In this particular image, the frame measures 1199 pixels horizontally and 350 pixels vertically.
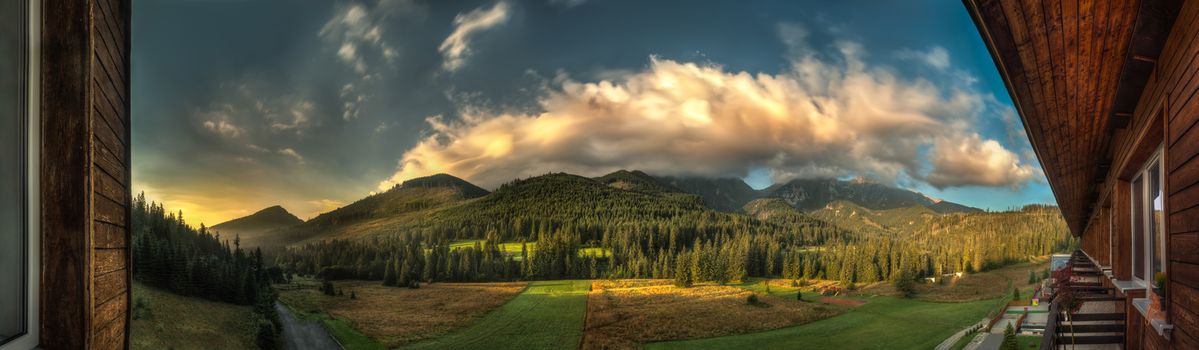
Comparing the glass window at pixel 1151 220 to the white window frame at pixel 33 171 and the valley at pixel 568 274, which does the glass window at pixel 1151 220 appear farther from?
the valley at pixel 568 274

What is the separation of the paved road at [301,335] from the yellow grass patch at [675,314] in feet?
78.2

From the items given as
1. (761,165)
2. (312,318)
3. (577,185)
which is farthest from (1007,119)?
(312,318)

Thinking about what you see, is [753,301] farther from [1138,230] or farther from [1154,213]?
[1154,213]

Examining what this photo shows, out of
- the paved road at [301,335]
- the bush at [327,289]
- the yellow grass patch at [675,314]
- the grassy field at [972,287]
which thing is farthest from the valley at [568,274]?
the paved road at [301,335]

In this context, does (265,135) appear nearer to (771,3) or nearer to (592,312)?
(592,312)

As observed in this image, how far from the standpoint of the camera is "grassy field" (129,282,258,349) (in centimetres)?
3466

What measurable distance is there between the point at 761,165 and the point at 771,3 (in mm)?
76204

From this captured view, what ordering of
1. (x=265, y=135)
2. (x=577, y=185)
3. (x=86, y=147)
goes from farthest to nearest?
(x=577, y=185) → (x=265, y=135) → (x=86, y=147)

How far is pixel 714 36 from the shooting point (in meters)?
77.4

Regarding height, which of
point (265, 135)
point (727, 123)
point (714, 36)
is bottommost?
point (265, 135)

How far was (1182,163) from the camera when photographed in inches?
91.9

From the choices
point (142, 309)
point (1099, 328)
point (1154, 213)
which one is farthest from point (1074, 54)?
point (142, 309)

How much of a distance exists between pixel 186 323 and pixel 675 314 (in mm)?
44148

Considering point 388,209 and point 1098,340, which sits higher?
point 388,209
